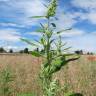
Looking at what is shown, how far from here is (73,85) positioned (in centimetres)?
816

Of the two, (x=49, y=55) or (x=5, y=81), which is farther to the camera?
(x=5, y=81)

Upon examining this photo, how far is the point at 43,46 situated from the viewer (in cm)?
223

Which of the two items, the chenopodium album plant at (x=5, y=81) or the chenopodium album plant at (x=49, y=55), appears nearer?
the chenopodium album plant at (x=49, y=55)

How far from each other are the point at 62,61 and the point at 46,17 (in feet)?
0.99

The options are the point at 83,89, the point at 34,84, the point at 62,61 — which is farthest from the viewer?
the point at 34,84

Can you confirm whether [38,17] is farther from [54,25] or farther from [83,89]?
[83,89]

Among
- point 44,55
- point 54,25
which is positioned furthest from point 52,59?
point 54,25

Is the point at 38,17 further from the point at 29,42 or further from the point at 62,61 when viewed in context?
the point at 62,61

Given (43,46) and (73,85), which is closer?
(43,46)

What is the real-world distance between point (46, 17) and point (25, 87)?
604cm

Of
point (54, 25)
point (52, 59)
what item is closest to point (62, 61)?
point (52, 59)

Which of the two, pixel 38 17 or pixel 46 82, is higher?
pixel 38 17

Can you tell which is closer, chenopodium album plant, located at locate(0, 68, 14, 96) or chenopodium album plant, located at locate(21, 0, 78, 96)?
chenopodium album plant, located at locate(21, 0, 78, 96)

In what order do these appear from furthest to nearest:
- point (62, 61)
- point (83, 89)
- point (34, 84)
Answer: point (34, 84), point (83, 89), point (62, 61)
